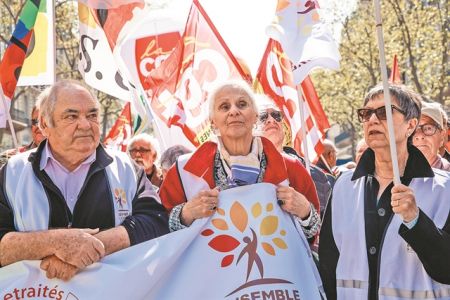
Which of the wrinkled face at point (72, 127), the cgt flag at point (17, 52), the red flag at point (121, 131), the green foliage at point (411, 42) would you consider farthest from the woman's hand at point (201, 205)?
the green foliage at point (411, 42)

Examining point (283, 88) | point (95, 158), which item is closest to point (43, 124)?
point (95, 158)

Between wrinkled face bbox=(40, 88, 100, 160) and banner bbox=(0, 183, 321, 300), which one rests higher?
wrinkled face bbox=(40, 88, 100, 160)

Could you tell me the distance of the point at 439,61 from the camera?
23062mm

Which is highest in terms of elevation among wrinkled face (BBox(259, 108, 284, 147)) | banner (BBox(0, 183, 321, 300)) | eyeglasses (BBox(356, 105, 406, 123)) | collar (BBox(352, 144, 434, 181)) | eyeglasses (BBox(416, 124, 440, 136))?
eyeglasses (BBox(356, 105, 406, 123))

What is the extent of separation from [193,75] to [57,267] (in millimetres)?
3974

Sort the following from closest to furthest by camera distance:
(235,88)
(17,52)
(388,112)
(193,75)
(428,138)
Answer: (388,112) → (235,88) → (428,138) → (17,52) → (193,75)

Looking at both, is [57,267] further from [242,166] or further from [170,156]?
[170,156]

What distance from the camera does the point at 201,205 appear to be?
3.79 m

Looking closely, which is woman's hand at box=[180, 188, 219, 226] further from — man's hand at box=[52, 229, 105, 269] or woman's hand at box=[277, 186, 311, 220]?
man's hand at box=[52, 229, 105, 269]

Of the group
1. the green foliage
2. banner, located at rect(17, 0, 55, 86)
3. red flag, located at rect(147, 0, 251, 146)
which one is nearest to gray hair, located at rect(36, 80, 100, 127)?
banner, located at rect(17, 0, 55, 86)

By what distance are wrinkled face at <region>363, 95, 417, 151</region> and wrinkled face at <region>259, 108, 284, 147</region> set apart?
56.1 inches

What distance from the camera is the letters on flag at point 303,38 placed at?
4.94 m

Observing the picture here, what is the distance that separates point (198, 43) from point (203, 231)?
3774 millimetres

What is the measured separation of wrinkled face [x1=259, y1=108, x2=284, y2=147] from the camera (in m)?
5.18
